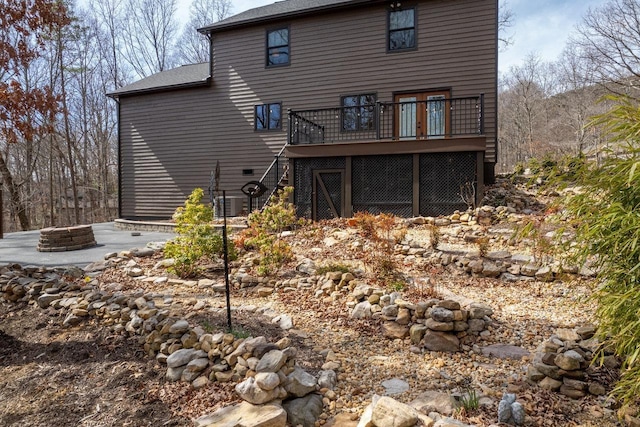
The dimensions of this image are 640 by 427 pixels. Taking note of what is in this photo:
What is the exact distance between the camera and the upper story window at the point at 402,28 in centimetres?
1088

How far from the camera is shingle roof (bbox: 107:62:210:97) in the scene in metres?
13.5

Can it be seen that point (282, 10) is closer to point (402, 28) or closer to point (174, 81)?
point (402, 28)

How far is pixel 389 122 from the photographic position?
11.1 metres

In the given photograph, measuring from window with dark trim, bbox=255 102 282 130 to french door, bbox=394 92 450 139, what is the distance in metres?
3.99

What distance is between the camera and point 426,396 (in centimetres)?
249

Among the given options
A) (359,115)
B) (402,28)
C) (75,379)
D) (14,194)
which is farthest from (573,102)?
(14,194)

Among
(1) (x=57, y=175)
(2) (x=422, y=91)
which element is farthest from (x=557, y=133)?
(1) (x=57, y=175)

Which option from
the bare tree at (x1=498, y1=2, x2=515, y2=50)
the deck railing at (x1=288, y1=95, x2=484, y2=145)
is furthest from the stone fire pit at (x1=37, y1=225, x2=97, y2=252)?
the bare tree at (x1=498, y1=2, x2=515, y2=50)

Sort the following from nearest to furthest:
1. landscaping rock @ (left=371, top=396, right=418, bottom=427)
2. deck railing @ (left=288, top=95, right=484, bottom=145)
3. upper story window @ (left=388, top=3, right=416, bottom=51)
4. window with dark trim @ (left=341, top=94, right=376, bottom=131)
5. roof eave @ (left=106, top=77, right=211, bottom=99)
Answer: landscaping rock @ (left=371, top=396, right=418, bottom=427) < deck railing @ (left=288, top=95, right=484, bottom=145) < upper story window @ (left=388, top=3, right=416, bottom=51) < window with dark trim @ (left=341, top=94, right=376, bottom=131) < roof eave @ (left=106, top=77, right=211, bottom=99)

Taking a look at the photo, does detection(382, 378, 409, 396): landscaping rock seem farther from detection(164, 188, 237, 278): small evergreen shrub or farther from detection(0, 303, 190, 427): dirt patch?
detection(164, 188, 237, 278): small evergreen shrub

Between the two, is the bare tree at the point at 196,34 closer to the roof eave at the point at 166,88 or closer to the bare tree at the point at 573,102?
the roof eave at the point at 166,88

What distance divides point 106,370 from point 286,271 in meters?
2.98

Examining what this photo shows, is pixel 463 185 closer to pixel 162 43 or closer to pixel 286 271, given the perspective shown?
pixel 286 271

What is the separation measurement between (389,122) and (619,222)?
980 centimetres
